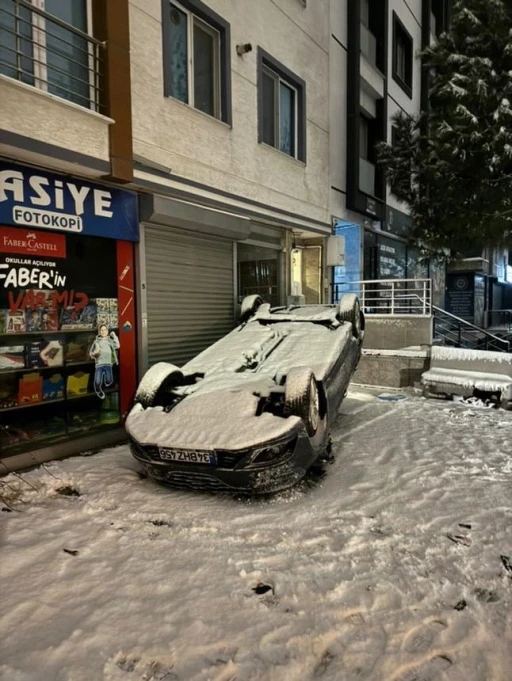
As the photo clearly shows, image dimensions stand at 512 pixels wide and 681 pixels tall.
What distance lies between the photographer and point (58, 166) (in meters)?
5.73

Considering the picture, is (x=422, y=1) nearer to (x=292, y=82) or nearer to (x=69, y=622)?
(x=292, y=82)

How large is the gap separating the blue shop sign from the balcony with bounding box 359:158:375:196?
811 centimetres

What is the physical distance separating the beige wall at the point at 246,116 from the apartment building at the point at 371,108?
1063 mm

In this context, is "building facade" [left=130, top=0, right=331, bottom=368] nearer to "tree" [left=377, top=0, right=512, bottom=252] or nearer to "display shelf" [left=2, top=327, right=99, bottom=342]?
"display shelf" [left=2, top=327, right=99, bottom=342]

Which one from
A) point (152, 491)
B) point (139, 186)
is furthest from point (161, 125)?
point (152, 491)

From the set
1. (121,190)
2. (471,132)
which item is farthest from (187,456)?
(471,132)

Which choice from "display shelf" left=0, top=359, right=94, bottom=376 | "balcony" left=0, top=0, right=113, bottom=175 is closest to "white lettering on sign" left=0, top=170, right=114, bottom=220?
"balcony" left=0, top=0, right=113, bottom=175

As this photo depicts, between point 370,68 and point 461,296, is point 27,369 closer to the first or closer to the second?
point 370,68

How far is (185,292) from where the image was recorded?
8.05 metres

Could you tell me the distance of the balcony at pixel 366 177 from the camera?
13.0m

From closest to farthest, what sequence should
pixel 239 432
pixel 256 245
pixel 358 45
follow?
pixel 239 432 < pixel 256 245 < pixel 358 45

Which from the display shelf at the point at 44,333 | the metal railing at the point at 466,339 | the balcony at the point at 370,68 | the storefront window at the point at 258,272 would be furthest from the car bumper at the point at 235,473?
the balcony at the point at 370,68

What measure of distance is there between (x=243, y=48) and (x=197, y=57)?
3.19 ft

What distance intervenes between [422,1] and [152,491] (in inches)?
768
